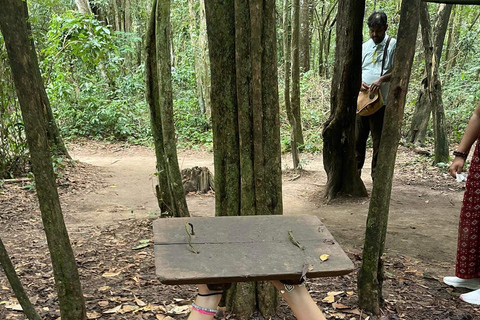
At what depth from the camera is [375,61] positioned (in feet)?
17.3

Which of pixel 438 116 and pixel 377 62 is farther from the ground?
pixel 377 62

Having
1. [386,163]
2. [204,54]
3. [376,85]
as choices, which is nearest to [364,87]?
[376,85]

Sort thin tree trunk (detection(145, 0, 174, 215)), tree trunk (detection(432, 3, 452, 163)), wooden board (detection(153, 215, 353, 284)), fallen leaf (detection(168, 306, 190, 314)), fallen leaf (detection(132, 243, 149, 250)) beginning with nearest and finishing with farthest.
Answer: wooden board (detection(153, 215, 353, 284)) < fallen leaf (detection(168, 306, 190, 314)) < fallen leaf (detection(132, 243, 149, 250)) < thin tree trunk (detection(145, 0, 174, 215)) < tree trunk (detection(432, 3, 452, 163))

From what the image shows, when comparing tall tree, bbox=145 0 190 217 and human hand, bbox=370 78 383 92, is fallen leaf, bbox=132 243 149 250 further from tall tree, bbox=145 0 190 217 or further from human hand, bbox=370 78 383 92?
human hand, bbox=370 78 383 92

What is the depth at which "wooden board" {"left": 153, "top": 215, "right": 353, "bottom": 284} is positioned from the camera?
5.95ft

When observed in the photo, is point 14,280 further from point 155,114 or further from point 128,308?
point 155,114

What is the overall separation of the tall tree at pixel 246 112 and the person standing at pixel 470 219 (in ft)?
4.86

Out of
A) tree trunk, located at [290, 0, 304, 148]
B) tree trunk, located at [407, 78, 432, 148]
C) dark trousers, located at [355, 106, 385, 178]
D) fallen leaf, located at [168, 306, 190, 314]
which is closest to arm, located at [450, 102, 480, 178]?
dark trousers, located at [355, 106, 385, 178]

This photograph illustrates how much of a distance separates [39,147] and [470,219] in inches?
120

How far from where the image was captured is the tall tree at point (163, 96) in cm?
411

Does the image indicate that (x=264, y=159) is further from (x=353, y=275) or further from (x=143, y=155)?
(x=143, y=155)

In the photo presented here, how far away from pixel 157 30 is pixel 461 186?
539cm

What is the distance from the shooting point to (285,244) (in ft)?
6.88

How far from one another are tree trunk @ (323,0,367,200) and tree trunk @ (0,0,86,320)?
14.2 feet
